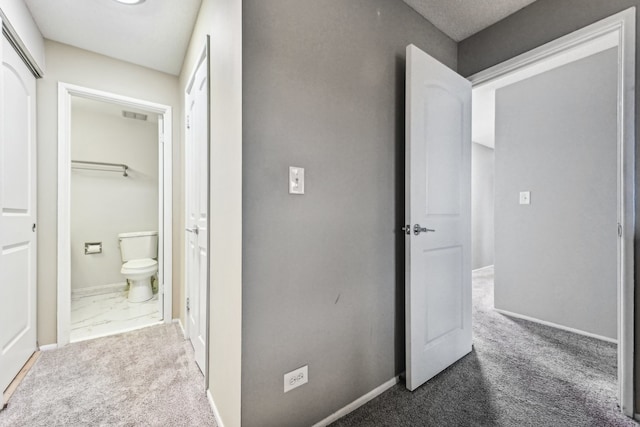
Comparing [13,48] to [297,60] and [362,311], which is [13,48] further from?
[362,311]

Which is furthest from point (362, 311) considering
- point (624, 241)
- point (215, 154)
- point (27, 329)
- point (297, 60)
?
point (27, 329)

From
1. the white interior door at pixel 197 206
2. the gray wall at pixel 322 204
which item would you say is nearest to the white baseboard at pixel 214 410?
the white interior door at pixel 197 206

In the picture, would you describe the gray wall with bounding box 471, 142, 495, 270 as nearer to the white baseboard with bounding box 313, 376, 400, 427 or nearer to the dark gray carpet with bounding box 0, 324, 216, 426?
the white baseboard with bounding box 313, 376, 400, 427

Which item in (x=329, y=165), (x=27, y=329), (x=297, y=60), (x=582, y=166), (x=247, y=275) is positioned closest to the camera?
(x=247, y=275)

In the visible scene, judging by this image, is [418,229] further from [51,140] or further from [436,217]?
[51,140]

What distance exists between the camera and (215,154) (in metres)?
1.42

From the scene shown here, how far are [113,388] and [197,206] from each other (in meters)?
1.20

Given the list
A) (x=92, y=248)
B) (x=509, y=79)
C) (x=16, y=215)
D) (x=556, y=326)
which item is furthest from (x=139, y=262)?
(x=509, y=79)

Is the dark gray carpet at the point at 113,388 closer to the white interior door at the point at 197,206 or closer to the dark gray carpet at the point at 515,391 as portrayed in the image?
the white interior door at the point at 197,206

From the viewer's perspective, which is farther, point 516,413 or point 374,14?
point 374,14

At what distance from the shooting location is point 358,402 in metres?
1.42

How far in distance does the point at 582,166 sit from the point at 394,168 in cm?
206

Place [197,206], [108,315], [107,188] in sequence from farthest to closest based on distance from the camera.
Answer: [107,188] < [108,315] < [197,206]

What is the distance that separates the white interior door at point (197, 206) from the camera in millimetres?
1627
